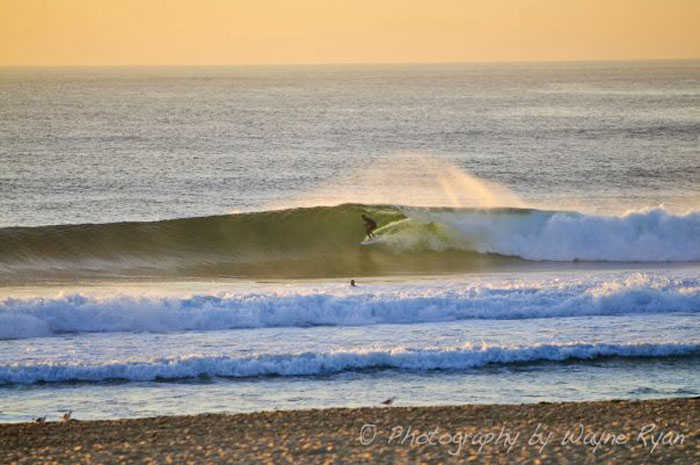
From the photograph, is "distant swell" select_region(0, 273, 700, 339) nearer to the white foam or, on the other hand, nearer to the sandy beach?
the sandy beach

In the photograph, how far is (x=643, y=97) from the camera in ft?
284

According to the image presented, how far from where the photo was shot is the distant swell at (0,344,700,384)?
38.0 feet

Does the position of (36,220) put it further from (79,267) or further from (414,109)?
(414,109)

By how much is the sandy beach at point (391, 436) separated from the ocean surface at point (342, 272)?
649 mm

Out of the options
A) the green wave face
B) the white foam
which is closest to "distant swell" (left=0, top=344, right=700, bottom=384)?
the green wave face

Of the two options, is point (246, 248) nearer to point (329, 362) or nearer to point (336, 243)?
point (336, 243)

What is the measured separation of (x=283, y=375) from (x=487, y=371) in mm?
2597

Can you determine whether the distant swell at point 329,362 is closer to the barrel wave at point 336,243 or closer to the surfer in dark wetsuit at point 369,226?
the barrel wave at point 336,243

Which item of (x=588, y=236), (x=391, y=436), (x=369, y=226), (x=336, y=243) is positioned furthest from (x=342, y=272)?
(x=391, y=436)

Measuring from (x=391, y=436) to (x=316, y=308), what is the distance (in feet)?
18.9

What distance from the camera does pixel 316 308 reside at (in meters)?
14.7

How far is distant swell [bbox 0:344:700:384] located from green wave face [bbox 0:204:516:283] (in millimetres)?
8113

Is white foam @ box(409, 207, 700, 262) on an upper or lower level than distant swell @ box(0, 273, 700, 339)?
lower

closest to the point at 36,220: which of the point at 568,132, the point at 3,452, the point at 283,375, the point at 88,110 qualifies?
the point at 283,375
